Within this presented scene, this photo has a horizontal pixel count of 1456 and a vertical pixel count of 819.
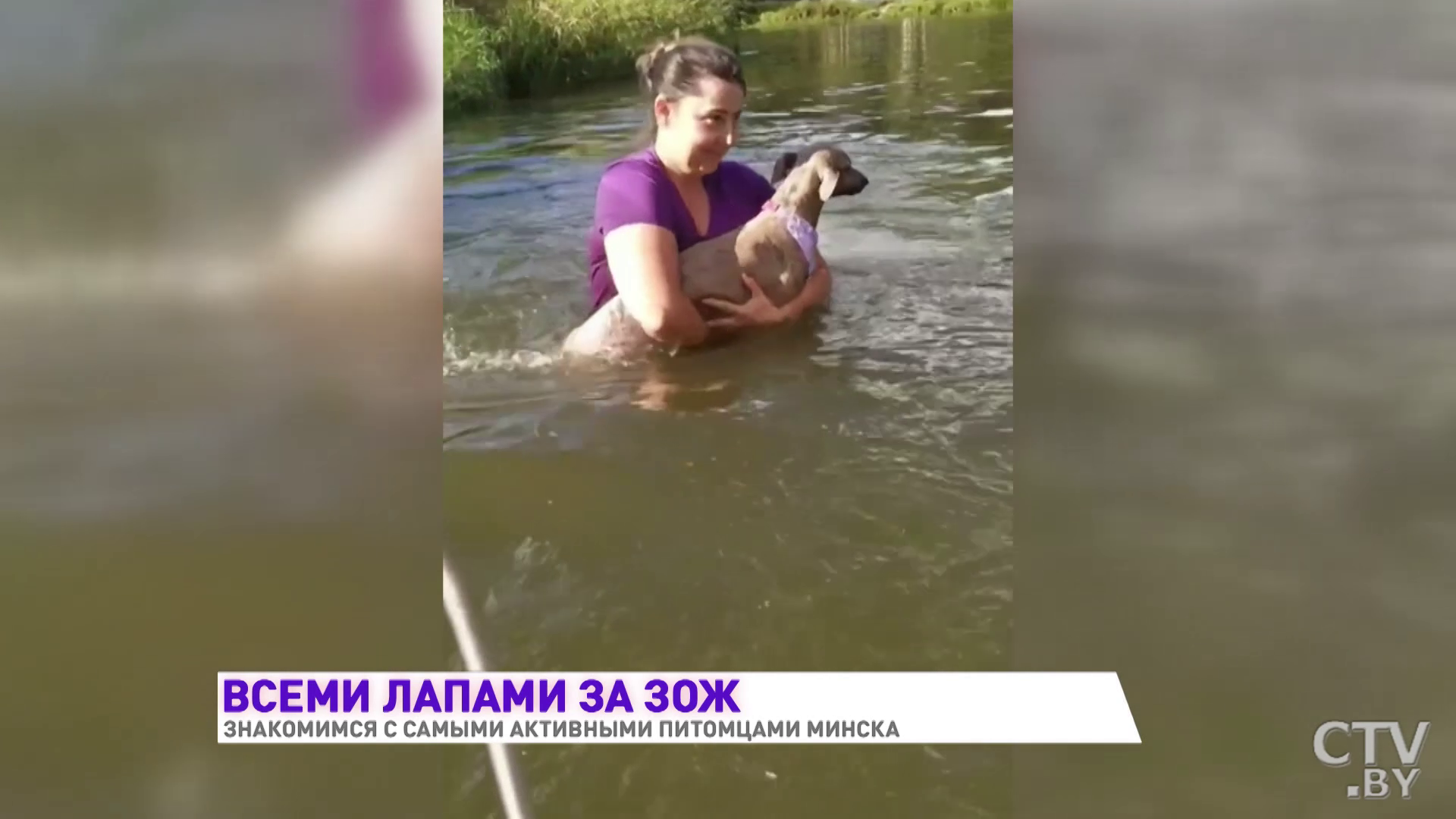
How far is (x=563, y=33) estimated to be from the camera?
107 cm

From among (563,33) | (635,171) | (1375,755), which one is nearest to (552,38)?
(563,33)

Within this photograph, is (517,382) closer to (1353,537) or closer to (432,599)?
(432,599)

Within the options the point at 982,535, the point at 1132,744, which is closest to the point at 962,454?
the point at 982,535

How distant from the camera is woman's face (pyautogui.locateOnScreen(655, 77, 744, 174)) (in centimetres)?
103

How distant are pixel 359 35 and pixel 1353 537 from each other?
1.14m

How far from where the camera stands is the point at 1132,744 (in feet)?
3.19

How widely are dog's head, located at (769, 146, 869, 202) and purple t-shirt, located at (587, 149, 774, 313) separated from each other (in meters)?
0.03

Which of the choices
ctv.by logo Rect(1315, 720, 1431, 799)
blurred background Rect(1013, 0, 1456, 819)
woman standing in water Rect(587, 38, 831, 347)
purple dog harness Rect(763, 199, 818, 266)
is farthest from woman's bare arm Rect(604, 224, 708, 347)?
ctv.by logo Rect(1315, 720, 1431, 799)

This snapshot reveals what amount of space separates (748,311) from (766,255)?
2.4 inches

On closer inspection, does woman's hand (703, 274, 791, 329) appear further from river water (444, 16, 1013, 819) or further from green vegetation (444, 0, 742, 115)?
green vegetation (444, 0, 742, 115)

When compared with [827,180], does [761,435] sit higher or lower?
lower

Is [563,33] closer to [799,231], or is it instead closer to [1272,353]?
[799,231]

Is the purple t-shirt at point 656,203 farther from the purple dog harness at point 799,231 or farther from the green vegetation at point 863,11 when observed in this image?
the green vegetation at point 863,11

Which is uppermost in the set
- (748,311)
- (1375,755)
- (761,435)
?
(748,311)
